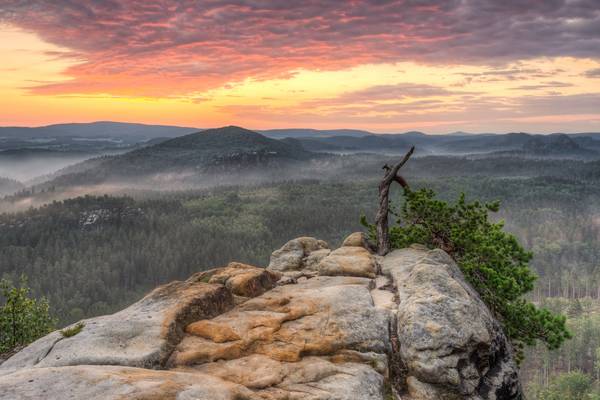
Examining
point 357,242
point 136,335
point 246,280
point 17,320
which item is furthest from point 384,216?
point 17,320

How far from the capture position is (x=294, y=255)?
3191 cm

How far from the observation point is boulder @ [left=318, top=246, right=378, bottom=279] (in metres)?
25.0

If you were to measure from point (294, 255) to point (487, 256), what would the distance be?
44.3 feet

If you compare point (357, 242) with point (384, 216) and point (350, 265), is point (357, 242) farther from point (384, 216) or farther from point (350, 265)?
point (350, 265)

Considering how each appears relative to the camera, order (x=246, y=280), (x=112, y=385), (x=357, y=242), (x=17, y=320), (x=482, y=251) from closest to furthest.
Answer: (x=112, y=385) → (x=246, y=280) → (x=482, y=251) → (x=357, y=242) → (x=17, y=320)

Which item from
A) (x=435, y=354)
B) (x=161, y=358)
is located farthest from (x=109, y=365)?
(x=435, y=354)

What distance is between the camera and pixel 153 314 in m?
18.9

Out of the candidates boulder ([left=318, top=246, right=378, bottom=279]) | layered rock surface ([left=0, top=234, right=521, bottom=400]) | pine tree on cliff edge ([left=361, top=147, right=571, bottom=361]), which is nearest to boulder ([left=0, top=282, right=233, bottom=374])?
layered rock surface ([left=0, top=234, right=521, bottom=400])

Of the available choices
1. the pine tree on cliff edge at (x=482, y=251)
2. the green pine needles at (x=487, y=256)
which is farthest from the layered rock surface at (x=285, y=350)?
the pine tree on cliff edge at (x=482, y=251)

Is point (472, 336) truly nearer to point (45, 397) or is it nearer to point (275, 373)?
point (275, 373)

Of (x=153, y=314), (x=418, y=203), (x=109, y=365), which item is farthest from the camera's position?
(x=418, y=203)

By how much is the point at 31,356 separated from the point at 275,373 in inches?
404

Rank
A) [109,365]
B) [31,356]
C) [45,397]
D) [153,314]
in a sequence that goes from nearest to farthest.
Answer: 1. [45,397]
2. [109,365]
3. [31,356]
4. [153,314]

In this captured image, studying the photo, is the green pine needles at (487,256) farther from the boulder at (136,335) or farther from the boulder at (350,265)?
the boulder at (136,335)
